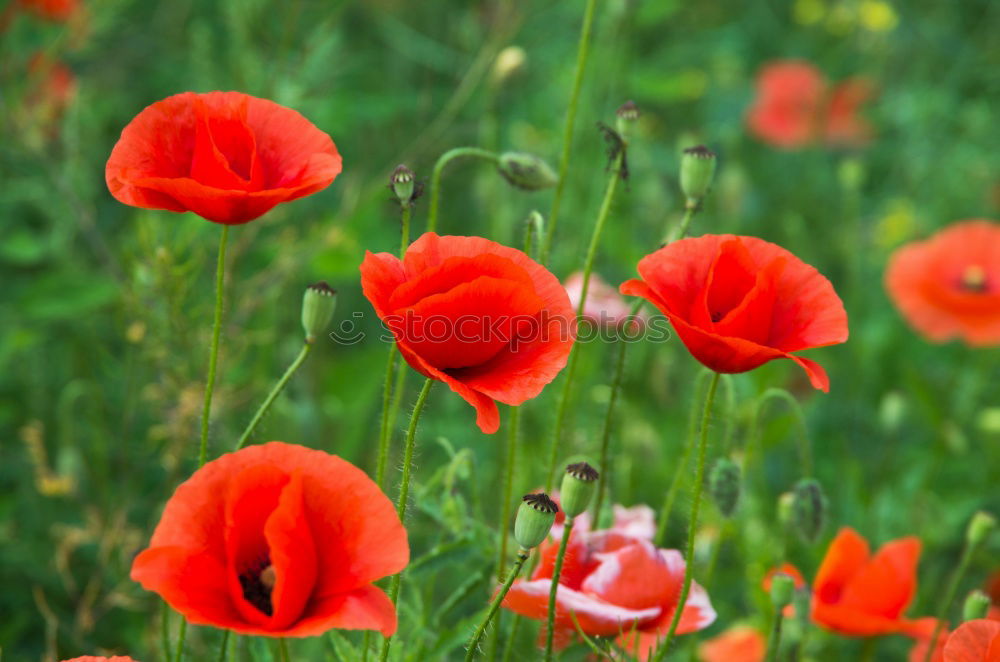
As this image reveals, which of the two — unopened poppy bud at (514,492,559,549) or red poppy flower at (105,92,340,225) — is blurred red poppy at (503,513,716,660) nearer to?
unopened poppy bud at (514,492,559,549)

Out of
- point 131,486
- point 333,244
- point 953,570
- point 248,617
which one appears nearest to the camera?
point 248,617

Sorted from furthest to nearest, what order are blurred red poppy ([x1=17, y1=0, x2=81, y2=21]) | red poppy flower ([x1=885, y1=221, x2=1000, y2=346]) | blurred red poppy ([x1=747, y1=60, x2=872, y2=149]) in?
1. blurred red poppy ([x1=747, y1=60, x2=872, y2=149])
2. red poppy flower ([x1=885, y1=221, x2=1000, y2=346])
3. blurred red poppy ([x1=17, y1=0, x2=81, y2=21])

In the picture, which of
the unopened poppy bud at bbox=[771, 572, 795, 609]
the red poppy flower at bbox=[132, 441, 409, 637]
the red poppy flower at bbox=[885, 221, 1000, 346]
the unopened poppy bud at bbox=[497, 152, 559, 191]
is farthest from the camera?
the red poppy flower at bbox=[885, 221, 1000, 346]

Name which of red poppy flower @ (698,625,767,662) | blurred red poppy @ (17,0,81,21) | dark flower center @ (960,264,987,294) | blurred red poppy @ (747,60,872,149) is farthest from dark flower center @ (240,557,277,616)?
blurred red poppy @ (747,60,872,149)

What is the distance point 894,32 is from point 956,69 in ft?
1.02

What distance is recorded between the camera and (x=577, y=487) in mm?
670

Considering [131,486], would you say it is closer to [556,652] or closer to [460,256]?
[556,652]

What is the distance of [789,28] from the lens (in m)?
3.39

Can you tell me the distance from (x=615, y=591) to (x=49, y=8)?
124cm

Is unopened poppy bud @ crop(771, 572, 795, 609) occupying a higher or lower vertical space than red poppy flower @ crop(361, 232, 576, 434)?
lower

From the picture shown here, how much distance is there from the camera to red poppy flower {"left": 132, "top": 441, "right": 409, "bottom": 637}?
0.56 meters

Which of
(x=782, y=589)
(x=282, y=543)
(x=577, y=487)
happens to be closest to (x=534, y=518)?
(x=577, y=487)

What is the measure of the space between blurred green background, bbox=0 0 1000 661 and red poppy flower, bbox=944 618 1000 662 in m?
0.29

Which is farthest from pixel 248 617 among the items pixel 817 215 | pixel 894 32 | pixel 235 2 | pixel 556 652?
pixel 894 32
